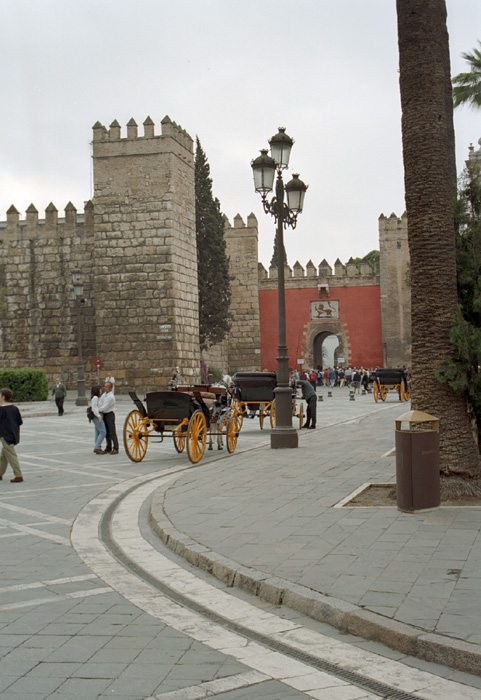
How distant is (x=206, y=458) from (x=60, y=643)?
8.42 meters

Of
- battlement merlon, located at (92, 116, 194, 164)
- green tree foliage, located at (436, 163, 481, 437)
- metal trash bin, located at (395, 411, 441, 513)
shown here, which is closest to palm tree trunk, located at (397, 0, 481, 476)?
green tree foliage, located at (436, 163, 481, 437)

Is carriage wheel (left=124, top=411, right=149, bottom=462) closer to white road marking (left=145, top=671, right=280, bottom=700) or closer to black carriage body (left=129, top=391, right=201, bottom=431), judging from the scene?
black carriage body (left=129, top=391, right=201, bottom=431)

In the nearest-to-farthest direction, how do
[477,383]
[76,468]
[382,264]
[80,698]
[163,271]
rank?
[80,698] < [477,383] < [76,468] < [163,271] < [382,264]

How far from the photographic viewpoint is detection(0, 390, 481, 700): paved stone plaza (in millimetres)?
3596

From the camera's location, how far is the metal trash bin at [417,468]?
22.4 ft

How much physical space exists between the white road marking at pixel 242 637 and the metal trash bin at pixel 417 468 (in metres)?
2.22

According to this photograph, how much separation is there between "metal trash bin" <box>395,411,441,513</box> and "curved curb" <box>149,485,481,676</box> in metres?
1.95

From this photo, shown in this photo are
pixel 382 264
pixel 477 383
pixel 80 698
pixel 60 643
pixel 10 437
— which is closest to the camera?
pixel 80 698

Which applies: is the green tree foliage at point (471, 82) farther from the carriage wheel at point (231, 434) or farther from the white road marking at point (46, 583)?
the white road marking at point (46, 583)

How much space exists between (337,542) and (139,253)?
2766 cm

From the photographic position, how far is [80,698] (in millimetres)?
3375

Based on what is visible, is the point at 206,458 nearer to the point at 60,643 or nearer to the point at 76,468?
the point at 76,468

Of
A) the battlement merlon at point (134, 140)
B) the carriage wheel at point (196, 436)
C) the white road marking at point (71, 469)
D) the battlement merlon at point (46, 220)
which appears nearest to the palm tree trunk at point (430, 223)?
the carriage wheel at point (196, 436)

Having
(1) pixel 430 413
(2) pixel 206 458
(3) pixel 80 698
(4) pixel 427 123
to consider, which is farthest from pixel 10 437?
(3) pixel 80 698
